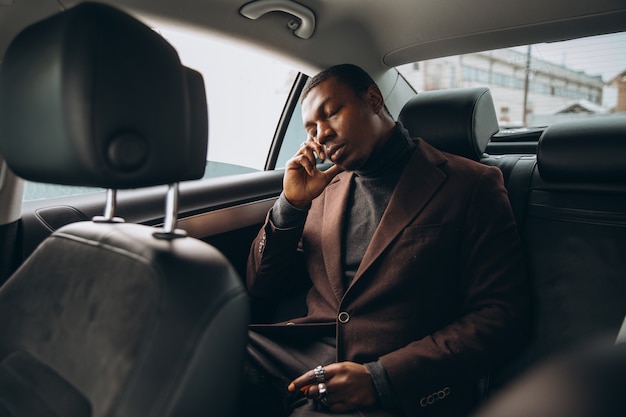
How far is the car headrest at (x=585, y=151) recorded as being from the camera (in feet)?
4.42

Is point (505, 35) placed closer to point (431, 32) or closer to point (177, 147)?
point (431, 32)

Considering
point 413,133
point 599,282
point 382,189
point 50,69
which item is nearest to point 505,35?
point 413,133

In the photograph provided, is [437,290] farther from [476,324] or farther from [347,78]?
[347,78]

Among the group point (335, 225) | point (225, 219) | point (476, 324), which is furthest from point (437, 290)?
point (225, 219)

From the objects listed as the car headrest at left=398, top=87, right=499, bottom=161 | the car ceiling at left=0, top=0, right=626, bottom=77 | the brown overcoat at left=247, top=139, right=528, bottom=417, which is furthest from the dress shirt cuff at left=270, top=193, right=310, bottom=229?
the car ceiling at left=0, top=0, right=626, bottom=77

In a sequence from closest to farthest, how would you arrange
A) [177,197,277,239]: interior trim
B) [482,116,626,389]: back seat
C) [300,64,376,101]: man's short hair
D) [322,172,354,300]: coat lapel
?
[482,116,626,389]: back seat
[322,172,354,300]: coat lapel
[300,64,376,101]: man's short hair
[177,197,277,239]: interior trim

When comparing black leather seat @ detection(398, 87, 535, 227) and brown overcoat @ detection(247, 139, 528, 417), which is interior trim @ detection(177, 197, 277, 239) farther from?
black leather seat @ detection(398, 87, 535, 227)

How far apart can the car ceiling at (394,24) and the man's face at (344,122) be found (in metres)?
0.40

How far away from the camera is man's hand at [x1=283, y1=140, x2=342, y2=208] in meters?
1.62

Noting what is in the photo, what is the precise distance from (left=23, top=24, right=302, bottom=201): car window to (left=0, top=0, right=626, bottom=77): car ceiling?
0.09 metres

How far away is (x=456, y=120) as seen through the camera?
5.56ft

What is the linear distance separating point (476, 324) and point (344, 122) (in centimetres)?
71

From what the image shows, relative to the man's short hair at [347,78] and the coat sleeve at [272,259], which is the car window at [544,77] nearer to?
the man's short hair at [347,78]

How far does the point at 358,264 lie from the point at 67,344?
85 centimetres
